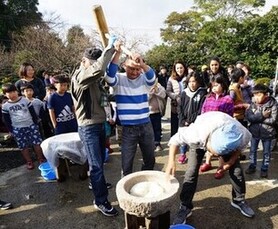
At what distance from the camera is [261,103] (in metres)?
4.14

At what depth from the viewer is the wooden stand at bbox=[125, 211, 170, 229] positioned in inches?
102

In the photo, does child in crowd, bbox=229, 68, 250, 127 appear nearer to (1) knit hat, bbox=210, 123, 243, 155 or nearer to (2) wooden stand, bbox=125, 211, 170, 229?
(1) knit hat, bbox=210, 123, 243, 155

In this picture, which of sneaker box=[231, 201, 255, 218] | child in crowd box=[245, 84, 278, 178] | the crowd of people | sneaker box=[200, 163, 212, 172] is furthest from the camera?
sneaker box=[200, 163, 212, 172]

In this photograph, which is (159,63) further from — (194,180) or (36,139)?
(194,180)

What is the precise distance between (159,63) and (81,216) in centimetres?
1947

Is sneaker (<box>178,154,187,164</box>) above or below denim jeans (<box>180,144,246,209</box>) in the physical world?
below

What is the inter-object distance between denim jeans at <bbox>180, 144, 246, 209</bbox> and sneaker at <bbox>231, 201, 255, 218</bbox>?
4.2 inches

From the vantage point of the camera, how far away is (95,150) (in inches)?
123

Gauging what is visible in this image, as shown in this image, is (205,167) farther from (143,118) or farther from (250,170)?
(143,118)

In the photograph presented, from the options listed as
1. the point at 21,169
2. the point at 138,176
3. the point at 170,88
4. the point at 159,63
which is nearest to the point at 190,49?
the point at 159,63

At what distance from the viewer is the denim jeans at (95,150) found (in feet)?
10.1

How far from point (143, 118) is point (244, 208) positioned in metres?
1.52

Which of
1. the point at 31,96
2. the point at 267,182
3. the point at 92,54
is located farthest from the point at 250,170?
the point at 31,96

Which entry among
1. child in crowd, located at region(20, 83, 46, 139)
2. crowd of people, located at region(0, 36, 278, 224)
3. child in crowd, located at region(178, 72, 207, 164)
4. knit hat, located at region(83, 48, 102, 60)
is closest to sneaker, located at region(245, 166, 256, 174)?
crowd of people, located at region(0, 36, 278, 224)
